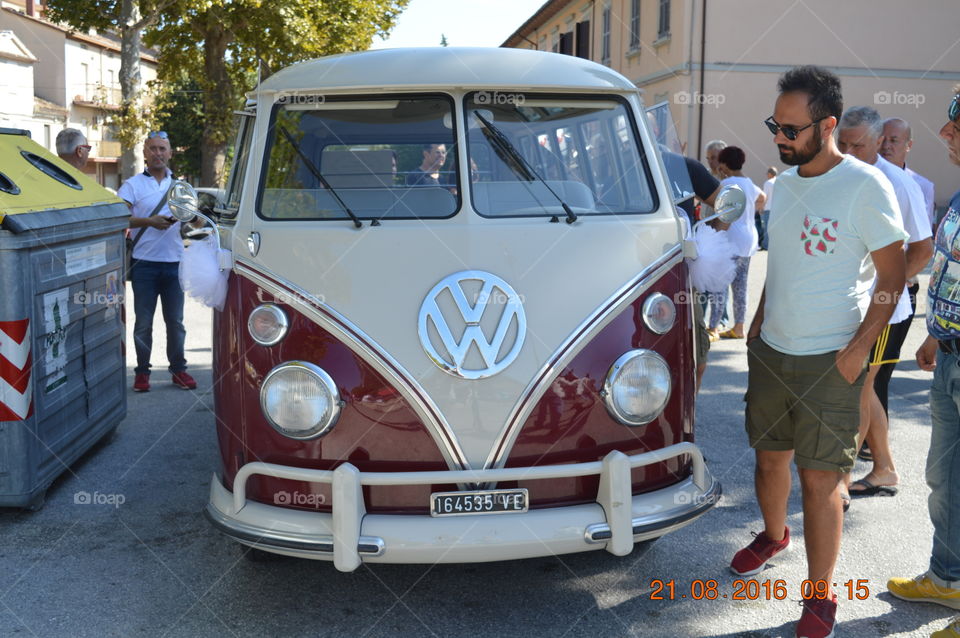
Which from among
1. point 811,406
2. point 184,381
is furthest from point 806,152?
point 184,381

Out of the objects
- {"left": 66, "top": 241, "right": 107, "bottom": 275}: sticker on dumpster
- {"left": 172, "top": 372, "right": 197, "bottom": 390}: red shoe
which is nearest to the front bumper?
{"left": 66, "top": 241, "right": 107, "bottom": 275}: sticker on dumpster

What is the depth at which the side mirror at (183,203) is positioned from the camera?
3775 millimetres

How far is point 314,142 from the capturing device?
3912 millimetres

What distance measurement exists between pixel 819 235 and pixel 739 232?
5481 mm

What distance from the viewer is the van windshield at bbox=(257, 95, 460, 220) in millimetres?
3832

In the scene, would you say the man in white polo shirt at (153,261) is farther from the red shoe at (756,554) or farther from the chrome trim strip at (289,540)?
the red shoe at (756,554)

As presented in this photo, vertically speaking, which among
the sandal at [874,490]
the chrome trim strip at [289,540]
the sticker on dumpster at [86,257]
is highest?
the sticker on dumpster at [86,257]

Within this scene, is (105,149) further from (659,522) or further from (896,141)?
(659,522)

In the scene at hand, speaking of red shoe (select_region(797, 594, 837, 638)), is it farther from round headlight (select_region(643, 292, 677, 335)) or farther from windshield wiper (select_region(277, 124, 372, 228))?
windshield wiper (select_region(277, 124, 372, 228))

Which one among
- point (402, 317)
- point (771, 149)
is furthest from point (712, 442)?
point (771, 149)

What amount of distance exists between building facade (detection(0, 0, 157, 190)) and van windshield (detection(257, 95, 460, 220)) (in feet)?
153

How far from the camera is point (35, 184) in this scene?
5.11 m

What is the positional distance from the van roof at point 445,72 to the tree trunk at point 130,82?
50.7 feet

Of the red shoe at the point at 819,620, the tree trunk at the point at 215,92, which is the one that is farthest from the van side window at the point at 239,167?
the tree trunk at the point at 215,92
